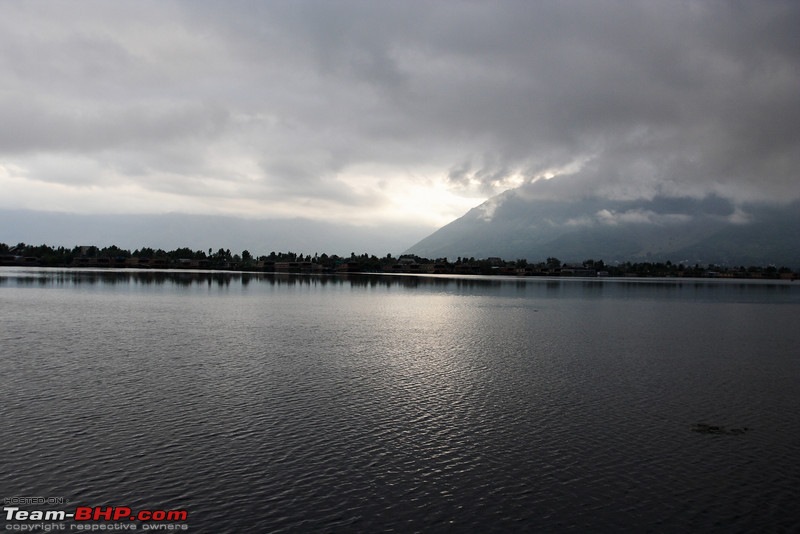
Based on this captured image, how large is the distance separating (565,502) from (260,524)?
369 inches

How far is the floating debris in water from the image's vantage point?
24.7m

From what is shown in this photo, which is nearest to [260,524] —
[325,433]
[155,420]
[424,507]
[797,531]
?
[424,507]

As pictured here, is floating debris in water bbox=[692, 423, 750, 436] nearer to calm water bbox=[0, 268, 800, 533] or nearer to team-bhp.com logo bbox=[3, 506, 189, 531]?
calm water bbox=[0, 268, 800, 533]

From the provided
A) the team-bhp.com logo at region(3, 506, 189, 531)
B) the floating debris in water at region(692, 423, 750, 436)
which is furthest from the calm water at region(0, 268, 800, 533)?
the floating debris in water at region(692, 423, 750, 436)

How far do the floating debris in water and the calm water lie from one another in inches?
21.7

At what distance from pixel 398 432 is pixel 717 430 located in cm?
1499

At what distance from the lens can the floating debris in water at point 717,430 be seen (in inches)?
974

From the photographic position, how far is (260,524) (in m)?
15.0

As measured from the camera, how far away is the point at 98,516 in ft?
49.6

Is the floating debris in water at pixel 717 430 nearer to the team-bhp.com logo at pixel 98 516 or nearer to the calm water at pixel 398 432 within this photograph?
the calm water at pixel 398 432

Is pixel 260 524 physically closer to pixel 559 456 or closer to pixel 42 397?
pixel 559 456

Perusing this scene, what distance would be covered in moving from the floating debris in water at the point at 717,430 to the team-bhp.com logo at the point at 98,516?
73.1 feet

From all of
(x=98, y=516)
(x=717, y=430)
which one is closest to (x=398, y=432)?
(x=98, y=516)

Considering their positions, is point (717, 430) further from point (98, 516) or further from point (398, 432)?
point (98, 516)
